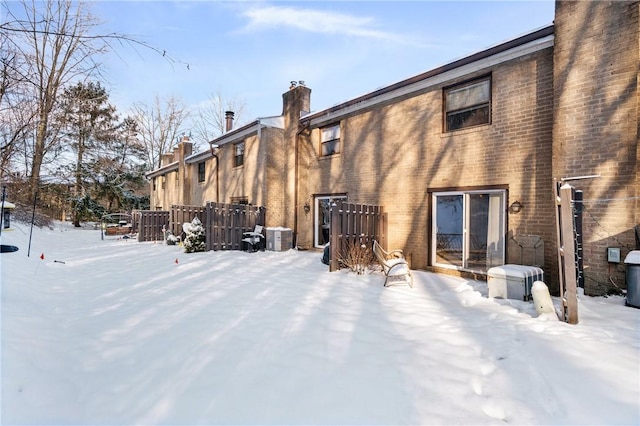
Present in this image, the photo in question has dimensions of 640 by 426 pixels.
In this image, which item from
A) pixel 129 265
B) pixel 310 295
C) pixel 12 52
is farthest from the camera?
pixel 129 265

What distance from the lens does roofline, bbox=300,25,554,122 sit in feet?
20.9

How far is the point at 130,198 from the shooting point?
30234mm

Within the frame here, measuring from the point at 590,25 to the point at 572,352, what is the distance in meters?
5.69

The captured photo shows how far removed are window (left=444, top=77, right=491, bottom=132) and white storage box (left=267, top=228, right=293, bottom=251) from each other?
673 centimetres

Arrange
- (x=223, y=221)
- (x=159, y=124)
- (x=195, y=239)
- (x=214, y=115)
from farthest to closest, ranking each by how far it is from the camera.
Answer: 1. (x=214, y=115)
2. (x=159, y=124)
3. (x=223, y=221)
4. (x=195, y=239)

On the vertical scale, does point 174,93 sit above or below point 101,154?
above

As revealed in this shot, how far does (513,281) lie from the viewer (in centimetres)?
527

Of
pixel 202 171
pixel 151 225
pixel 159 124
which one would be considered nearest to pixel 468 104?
pixel 151 225

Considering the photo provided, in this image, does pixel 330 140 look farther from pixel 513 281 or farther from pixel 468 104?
pixel 513 281

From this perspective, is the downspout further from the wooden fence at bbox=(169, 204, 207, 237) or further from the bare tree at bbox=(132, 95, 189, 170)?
the bare tree at bbox=(132, 95, 189, 170)

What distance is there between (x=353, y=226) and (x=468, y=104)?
4104mm

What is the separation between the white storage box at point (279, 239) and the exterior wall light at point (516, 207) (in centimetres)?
759

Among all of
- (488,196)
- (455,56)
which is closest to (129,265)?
(488,196)

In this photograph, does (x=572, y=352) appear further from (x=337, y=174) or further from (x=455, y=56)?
(x=337, y=174)
